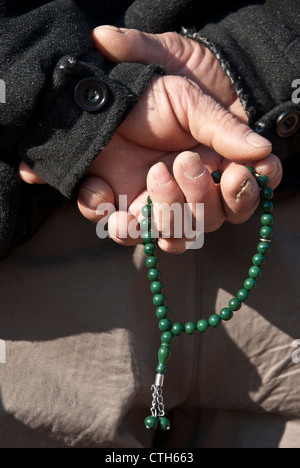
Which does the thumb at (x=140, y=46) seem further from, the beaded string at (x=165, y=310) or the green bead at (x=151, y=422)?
the green bead at (x=151, y=422)

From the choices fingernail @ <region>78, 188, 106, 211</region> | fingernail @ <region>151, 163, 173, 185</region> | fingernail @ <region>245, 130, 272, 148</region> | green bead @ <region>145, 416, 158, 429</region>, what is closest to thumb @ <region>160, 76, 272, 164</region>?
fingernail @ <region>245, 130, 272, 148</region>

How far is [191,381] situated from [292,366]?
0.24 meters

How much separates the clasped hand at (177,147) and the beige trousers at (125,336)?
17cm

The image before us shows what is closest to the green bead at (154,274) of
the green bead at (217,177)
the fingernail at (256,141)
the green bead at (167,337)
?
the green bead at (167,337)

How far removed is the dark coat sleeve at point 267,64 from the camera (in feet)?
3.50

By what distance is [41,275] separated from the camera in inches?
46.8

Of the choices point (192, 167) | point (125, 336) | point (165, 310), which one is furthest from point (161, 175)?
point (125, 336)

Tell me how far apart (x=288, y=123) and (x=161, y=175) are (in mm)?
316

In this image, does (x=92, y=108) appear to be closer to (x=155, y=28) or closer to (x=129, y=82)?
(x=129, y=82)

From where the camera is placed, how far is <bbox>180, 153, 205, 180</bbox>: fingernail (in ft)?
3.06

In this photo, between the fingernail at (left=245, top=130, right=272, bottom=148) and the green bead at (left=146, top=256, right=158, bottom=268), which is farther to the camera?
the green bead at (left=146, top=256, right=158, bottom=268)

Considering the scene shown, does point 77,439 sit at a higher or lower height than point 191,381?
lower

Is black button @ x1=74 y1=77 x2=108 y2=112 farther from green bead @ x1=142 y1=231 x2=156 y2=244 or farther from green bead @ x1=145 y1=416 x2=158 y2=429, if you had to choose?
green bead @ x1=145 y1=416 x2=158 y2=429
